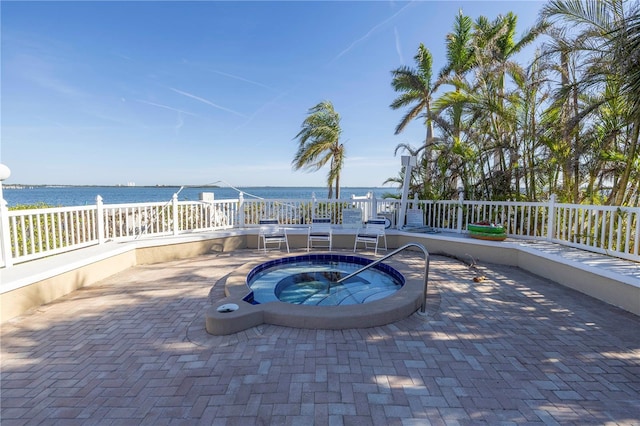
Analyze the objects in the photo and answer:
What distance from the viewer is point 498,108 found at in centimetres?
642

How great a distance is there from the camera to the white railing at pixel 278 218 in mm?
4004

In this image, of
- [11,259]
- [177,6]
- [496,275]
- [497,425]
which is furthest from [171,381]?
[177,6]

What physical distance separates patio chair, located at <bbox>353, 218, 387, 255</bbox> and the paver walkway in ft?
9.80

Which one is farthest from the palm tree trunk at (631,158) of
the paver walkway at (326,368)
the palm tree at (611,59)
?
the paver walkway at (326,368)

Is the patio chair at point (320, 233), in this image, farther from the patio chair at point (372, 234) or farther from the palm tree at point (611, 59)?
the palm tree at point (611, 59)

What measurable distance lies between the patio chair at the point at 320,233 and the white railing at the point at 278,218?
0.40m

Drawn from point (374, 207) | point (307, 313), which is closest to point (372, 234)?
point (374, 207)

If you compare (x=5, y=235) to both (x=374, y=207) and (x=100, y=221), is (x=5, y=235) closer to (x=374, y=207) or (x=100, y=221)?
(x=100, y=221)

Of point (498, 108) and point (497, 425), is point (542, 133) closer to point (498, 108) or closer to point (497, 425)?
point (498, 108)

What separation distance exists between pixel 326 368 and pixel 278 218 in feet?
19.3

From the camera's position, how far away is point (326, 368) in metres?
2.13

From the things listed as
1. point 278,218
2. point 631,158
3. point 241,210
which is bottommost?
point 278,218

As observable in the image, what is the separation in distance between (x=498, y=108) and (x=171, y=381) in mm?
7870

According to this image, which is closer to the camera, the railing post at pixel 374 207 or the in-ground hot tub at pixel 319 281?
the in-ground hot tub at pixel 319 281
